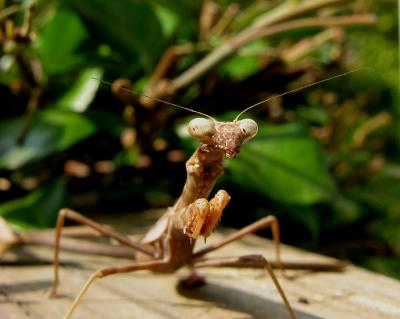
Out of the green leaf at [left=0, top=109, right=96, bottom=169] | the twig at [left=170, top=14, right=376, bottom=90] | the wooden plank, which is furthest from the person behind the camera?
Answer: the twig at [left=170, top=14, right=376, bottom=90]

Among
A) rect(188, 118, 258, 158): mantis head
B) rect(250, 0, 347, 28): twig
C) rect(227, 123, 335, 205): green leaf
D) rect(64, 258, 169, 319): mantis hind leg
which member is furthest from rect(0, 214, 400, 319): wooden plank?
rect(250, 0, 347, 28): twig

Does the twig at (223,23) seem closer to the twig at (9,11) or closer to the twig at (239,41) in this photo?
the twig at (239,41)

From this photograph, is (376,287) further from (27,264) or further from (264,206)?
(27,264)

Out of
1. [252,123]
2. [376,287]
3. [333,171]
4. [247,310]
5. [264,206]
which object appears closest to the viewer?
[252,123]

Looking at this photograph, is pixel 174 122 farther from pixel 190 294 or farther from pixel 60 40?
pixel 190 294

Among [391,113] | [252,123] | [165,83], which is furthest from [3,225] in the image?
[391,113]

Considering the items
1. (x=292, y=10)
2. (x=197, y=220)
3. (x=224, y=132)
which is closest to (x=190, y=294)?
(x=197, y=220)

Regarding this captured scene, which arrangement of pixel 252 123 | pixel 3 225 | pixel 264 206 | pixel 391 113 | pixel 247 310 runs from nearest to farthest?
pixel 252 123 < pixel 247 310 < pixel 3 225 < pixel 264 206 < pixel 391 113

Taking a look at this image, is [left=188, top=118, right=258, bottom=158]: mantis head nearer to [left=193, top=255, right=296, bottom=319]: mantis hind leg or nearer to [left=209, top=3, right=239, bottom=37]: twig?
[left=193, top=255, right=296, bottom=319]: mantis hind leg
